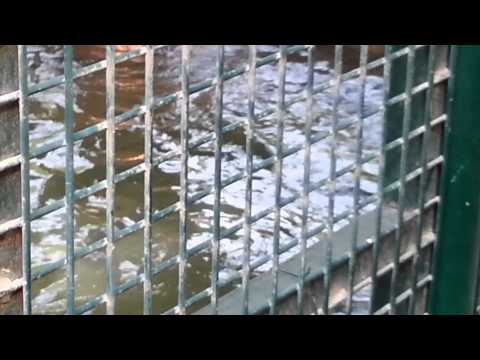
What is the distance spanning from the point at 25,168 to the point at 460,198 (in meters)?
1.07

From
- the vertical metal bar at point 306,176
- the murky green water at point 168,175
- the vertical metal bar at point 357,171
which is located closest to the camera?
the vertical metal bar at point 306,176

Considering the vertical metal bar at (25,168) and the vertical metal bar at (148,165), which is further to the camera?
the vertical metal bar at (148,165)

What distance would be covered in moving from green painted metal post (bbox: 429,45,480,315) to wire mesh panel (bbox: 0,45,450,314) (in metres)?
0.03

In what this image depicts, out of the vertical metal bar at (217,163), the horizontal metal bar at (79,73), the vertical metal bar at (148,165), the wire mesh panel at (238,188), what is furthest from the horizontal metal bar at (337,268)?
the horizontal metal bar at (79,73)

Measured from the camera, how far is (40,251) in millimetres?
2832

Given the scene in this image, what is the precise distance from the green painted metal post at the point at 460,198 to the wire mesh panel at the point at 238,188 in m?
0.03

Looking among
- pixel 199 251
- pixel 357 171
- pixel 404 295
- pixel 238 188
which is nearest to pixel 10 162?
pixel 199 251

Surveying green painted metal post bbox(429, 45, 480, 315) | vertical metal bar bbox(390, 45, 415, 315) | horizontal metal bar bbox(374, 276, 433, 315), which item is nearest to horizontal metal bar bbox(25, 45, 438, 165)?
vertical metal bar bbox(390, 45, 415, 315)

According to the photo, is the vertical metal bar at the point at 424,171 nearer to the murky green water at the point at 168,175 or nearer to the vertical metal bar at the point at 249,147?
the murky green water at the point at 168,175

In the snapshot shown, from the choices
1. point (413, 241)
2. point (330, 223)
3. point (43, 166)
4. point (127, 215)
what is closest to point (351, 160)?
point (127, 215)

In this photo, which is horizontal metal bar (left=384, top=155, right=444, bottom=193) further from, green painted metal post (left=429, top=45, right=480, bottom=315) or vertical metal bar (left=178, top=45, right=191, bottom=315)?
vertical metal bar (left=178, top=45, right=191, bottom=315)

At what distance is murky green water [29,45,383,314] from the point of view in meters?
2.76

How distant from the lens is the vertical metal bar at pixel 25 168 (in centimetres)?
121
